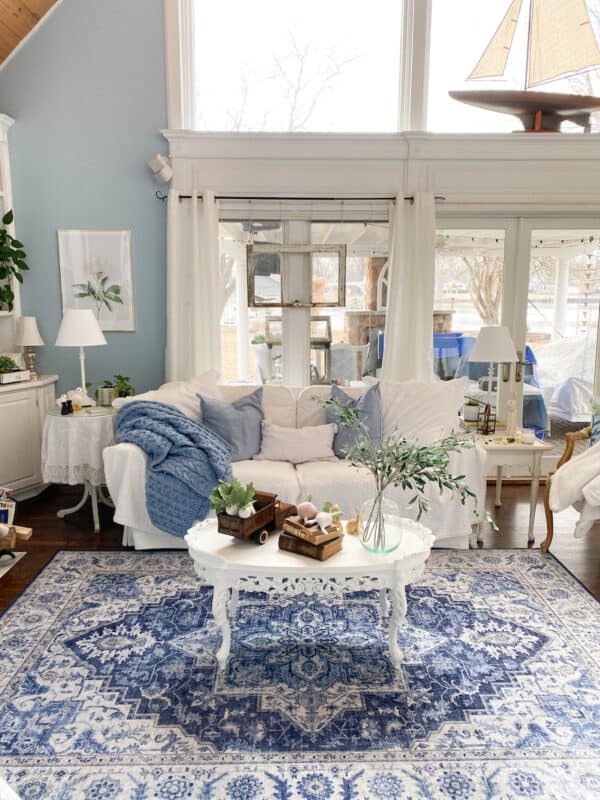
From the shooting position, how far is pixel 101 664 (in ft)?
8.00

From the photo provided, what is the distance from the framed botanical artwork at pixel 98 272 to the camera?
14.8 ft

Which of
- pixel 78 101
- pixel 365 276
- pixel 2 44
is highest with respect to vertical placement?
pixel 2 44

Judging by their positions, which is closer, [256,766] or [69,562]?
[256,766]

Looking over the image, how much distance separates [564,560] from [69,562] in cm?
287

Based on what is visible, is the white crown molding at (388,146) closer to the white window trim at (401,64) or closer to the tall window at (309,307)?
the white window trim at (401,64)

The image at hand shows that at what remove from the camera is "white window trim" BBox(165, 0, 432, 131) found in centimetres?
428

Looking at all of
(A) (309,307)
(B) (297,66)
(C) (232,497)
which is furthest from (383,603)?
(B) (297,66)

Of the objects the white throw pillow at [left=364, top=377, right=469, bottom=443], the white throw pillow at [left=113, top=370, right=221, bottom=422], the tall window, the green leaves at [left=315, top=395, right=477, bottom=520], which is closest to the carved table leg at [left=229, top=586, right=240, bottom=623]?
the green leaves at [left=315, top=395, right=477, bottom=520]

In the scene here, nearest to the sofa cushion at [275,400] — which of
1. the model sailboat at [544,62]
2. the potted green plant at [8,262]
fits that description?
the potted green plant at [8,262]

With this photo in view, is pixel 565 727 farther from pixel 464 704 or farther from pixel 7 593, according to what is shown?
pixel 7 593

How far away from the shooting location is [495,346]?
12.5 feet

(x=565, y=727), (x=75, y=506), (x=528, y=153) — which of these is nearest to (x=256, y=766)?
(x=565, y=727)

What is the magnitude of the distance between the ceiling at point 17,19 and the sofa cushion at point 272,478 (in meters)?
3.33

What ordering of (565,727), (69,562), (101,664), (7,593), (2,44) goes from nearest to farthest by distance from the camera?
(565,727) < (101,664) < (7,593) < (69,562) < (2,44)
